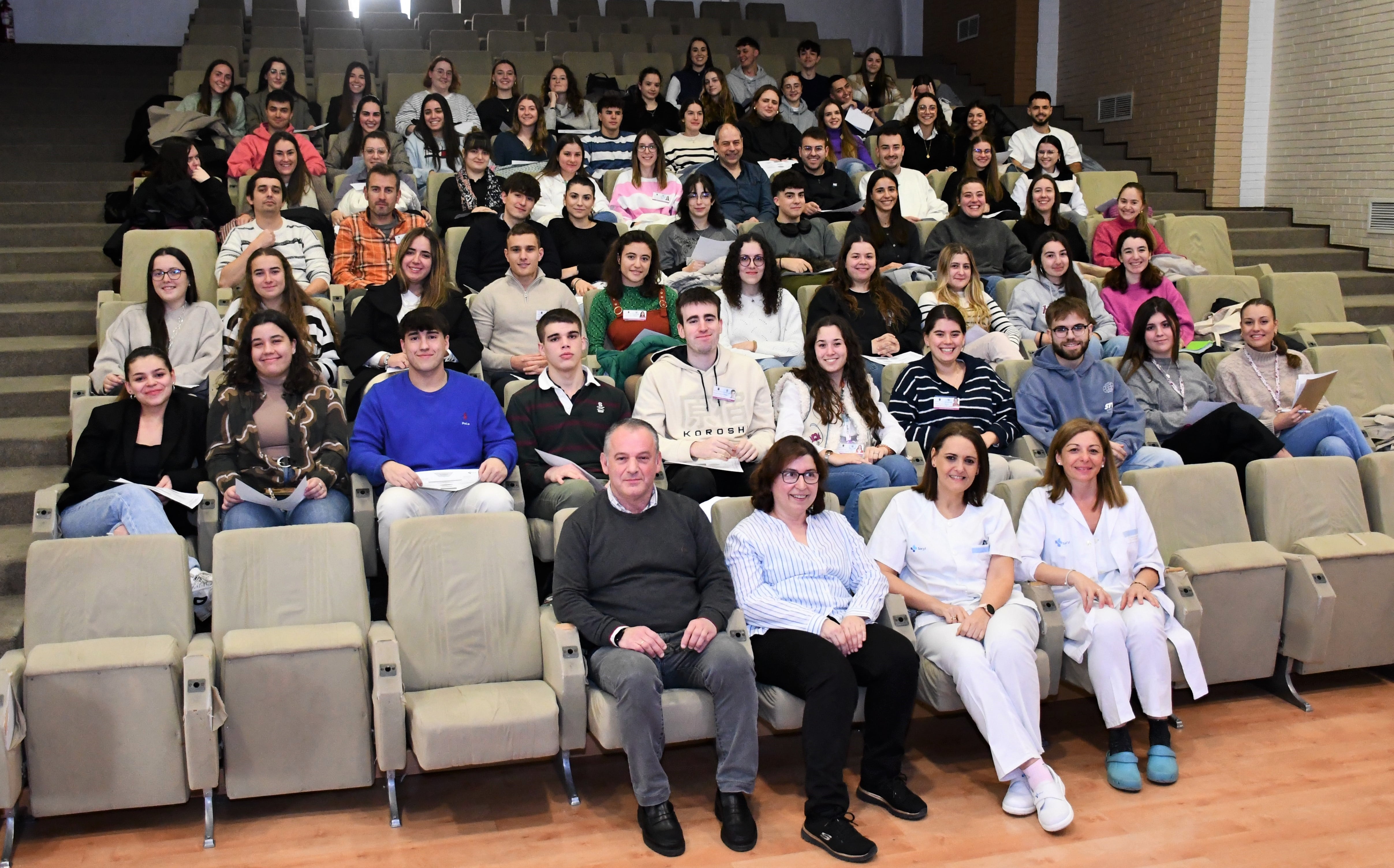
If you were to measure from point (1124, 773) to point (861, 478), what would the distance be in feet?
3.69

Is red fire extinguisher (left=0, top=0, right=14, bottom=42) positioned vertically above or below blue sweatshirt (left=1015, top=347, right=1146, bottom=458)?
above

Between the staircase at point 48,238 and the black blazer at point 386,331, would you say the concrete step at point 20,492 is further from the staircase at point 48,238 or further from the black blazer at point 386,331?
the black blazer at point 386,331

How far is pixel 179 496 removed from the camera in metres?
3.34

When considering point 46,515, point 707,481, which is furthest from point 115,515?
point 707,481

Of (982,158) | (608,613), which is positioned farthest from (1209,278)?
(608,613)

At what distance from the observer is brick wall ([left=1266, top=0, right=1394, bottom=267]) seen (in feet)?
21.7

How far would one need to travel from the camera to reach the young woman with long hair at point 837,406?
385cm

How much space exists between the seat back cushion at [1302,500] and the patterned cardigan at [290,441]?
9.02 ft

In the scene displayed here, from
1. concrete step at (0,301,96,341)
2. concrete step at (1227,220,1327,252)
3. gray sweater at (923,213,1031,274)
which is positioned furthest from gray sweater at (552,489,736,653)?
concrete step at (1227,220,1327,252)

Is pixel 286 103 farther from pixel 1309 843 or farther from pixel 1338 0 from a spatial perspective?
pixel 1338 0

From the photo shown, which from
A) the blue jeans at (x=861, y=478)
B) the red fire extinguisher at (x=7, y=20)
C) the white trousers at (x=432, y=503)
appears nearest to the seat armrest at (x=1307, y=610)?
the blue jeans at (x=861, y=478)

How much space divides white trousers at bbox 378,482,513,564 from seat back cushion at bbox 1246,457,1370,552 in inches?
89.3

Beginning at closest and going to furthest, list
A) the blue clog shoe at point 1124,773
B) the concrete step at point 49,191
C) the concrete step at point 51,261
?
the blue clog shoe at point 1124,773 → the concrete step at point 51,261 → the concrete step at point 49,191

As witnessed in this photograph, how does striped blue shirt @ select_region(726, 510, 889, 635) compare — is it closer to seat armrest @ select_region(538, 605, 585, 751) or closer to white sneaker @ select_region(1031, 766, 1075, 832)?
seat armrest @ select_region(538, 605, 585, 751)
